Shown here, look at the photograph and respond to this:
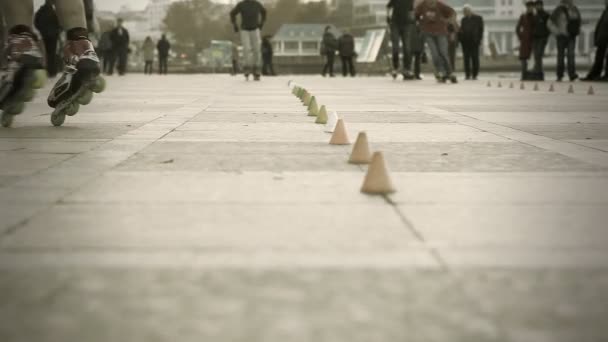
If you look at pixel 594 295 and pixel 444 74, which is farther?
pixel 444 74

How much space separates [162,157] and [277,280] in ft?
8.97

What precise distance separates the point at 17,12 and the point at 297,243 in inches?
189

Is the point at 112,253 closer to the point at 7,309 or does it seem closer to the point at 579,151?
the point at 7,309

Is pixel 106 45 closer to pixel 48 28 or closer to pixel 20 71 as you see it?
pixel 48 28

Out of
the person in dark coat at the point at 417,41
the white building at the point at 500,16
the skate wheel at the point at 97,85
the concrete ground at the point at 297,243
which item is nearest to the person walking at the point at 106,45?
the person in dark coat at the point at 417,41

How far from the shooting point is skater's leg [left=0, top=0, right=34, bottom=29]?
667 centimetres

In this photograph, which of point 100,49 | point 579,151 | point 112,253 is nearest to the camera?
point 112,253

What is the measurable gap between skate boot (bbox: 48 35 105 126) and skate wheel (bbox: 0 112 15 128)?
0.38m

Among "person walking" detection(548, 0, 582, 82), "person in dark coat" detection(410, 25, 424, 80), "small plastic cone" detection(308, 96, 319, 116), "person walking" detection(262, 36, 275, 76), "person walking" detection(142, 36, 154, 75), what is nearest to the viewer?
"small plastic cone" detection(308, 96, 319, 116)

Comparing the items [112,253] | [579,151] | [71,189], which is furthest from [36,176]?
[579,151]

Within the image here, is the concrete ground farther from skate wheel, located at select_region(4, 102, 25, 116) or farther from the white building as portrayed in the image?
the white building

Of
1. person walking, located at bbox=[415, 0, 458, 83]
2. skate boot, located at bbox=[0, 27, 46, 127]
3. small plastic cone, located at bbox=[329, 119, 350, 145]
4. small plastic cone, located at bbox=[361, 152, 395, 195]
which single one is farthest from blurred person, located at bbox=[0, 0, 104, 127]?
person walking, located at bbox=[415, 0, 458, 83]

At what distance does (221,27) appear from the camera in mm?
131250

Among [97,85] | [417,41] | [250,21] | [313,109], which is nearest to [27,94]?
[97,85]
